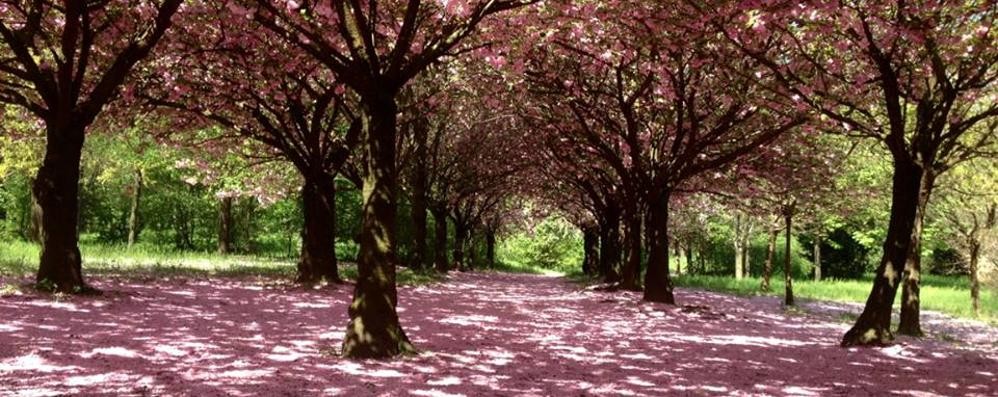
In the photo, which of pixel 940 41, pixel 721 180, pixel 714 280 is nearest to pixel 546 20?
pixel 940 41

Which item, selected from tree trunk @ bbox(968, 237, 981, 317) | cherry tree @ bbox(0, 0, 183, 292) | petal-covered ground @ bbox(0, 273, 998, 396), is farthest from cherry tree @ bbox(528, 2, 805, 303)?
tree trunk @ bbox(968, 237, 981, 317)

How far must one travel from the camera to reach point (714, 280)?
37.3m

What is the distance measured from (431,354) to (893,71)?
10035mm

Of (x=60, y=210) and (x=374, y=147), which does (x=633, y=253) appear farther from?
(x=60, y=210)

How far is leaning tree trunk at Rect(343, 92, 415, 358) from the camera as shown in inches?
350

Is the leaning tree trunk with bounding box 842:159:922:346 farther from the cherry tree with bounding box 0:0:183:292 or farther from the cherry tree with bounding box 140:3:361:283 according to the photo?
the cherry tree with bounding box 0:0:183:292

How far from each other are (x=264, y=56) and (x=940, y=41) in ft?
45.8

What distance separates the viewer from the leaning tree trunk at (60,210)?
13.2 m

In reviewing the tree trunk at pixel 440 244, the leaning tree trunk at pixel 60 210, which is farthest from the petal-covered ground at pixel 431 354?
the tree trunk at pixel 440 244

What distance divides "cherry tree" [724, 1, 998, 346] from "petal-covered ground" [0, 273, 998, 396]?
1625 millimetres

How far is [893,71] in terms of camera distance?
12594mm

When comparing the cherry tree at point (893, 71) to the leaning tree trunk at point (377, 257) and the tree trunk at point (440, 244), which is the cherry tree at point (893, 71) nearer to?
the leaning tree trunk at point (377, 257)

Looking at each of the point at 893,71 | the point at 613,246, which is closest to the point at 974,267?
the point at 613,246

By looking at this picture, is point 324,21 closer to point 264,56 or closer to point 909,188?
point 264,56
